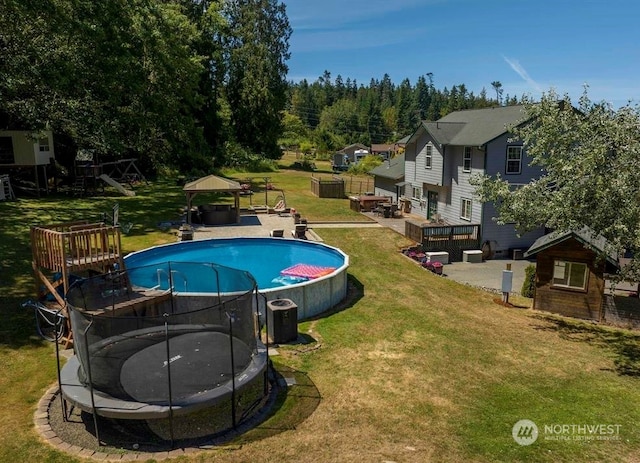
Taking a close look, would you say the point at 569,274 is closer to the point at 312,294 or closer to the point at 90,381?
the point at 312,294

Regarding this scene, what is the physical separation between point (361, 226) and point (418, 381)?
58.6 feet

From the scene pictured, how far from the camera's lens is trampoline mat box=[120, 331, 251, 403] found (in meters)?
8.26

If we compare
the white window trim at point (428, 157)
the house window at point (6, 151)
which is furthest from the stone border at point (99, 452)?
the house window at point (6, 151)

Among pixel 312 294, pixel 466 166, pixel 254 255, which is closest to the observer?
pixel 312 294

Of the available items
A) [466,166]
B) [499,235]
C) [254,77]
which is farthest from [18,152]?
[254,77]

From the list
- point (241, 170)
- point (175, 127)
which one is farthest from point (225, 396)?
A: point (241, 170)

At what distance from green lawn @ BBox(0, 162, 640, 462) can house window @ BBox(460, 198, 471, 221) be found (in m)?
9.09

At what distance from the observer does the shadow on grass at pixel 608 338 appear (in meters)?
12.8

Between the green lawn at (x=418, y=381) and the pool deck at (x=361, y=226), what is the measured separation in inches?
112

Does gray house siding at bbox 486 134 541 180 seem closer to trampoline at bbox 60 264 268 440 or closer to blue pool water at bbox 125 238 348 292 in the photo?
blue pool water at bbox 125 238 348 292

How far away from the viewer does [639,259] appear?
12273mm

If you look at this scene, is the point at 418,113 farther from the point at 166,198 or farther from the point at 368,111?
the point at 166,198

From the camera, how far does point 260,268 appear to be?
19984 mm

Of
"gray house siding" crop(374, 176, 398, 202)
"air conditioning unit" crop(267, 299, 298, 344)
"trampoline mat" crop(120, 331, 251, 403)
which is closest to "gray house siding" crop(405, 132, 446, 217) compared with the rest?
"gray house siding" crop(374, 176, 398, 202)
